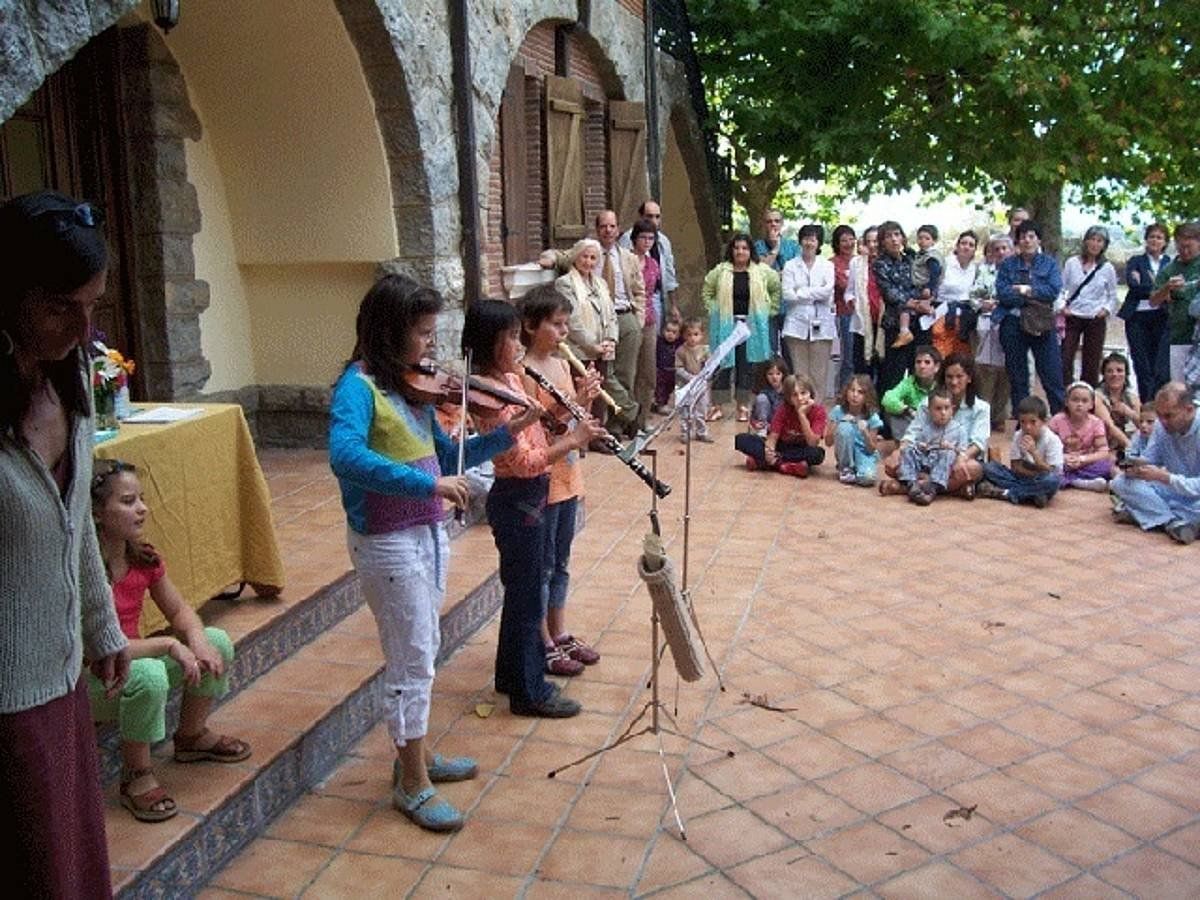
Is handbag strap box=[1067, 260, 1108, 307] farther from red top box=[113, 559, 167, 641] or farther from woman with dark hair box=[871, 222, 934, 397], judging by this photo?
red top box=[113, 559, 167, 641]

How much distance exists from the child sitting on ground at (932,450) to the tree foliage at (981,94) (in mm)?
4607

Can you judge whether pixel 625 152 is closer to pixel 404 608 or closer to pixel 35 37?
pixel 35 37

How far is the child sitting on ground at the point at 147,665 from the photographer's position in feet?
9.59

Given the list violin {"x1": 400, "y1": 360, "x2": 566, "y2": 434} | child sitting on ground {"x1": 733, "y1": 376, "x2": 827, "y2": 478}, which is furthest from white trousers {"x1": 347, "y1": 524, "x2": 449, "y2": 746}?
child sitting on ground {"x1": 733, "y1": 376, "x2": 827, "y2": 478}

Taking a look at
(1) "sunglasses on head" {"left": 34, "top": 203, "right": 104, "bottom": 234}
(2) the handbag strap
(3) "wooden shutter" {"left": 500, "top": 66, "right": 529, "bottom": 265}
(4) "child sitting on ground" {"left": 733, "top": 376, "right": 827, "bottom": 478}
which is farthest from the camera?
(2) the handbag strap

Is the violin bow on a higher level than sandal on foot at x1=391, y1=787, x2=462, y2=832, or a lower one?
higher

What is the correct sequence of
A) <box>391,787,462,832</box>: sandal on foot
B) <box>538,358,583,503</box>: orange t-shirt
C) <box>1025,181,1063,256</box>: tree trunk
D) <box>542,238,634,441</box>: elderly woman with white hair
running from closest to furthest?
<box>391,787,462,832</box>: sandal on foot
<box>538,358,583,503</box>: orange t-shirt
<box>542,238,634,441</box>: elderly woman with white hair
<box>1025,181,1063,256</box>: tree trunk

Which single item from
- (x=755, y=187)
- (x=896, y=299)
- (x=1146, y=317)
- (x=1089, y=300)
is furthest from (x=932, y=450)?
(x=755, y=187)

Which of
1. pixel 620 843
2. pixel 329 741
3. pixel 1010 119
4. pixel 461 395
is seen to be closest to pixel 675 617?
pixel 620 843

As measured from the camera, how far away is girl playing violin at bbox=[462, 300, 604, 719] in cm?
363

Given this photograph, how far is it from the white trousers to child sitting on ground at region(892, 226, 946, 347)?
250 inches

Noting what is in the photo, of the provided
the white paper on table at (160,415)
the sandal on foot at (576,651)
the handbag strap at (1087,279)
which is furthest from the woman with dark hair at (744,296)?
the white paper on table at (160,415)

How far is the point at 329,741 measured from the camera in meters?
3.62

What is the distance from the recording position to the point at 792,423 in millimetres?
7930
